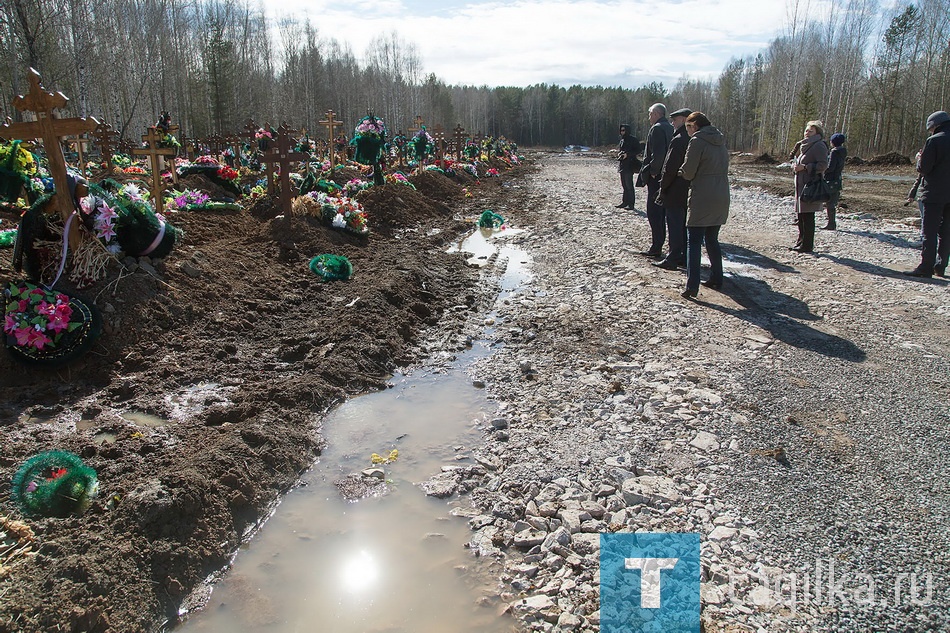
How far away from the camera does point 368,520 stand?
3.35 meters

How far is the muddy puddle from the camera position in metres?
2.65

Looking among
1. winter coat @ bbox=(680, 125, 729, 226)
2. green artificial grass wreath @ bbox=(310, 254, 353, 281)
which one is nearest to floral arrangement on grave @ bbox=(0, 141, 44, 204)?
green artificial grass wreath @ bbox=(310, 254, 353, 281)

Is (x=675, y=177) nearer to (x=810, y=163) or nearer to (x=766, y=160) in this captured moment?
(x=810, y=163)

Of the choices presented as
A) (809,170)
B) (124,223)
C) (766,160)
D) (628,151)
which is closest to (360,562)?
(124,223)

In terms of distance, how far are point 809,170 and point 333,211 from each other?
7.74 metres

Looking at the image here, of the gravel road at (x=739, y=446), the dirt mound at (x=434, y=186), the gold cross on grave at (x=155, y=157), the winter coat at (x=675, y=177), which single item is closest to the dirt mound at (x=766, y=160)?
the dirt mound at (x=434, y=186)

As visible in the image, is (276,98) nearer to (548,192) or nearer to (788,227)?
(548,192)

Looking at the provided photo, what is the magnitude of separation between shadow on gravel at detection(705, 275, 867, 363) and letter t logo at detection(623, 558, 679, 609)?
3.07 m

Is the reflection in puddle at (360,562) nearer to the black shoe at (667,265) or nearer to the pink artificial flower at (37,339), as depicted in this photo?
the pink artificial flower at (37,339)

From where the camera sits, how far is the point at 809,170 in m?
8.50

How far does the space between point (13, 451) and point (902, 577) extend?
474cm

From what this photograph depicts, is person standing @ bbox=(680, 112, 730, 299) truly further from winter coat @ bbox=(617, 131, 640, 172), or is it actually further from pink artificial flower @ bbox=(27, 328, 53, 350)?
winter coat @ bbox=(617, 131, 640, 172)

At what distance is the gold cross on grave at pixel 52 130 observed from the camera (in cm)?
502

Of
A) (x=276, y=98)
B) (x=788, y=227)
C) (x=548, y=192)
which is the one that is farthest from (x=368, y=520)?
(x=276, y=98)
